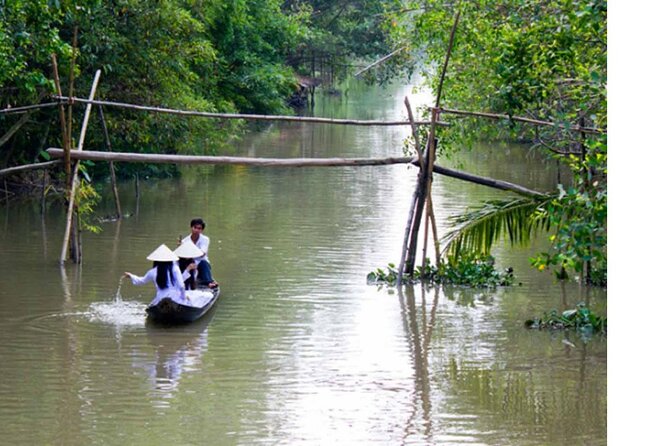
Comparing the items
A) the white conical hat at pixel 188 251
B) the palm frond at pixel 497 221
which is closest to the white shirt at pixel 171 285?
the white conical hat at pixel 188 251

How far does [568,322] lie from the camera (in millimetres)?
10703

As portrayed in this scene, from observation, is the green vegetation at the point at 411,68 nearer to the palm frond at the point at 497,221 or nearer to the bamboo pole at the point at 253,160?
the palm frond at the point at 497,221

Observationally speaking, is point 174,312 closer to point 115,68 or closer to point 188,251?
point 188,251

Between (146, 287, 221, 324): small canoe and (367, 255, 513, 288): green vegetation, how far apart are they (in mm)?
2728

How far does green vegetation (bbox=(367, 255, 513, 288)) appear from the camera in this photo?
12547 millimetres

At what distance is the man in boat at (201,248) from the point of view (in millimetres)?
11531

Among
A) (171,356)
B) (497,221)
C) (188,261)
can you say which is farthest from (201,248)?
(497,221)

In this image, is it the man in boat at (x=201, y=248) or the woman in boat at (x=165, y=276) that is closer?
the woman in boat at (x=165, y=276)

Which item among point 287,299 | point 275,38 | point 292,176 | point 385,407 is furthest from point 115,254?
point 275,38

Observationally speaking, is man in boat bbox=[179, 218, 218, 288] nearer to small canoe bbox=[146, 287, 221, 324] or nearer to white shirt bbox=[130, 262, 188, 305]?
small canoe bbox=[146, 287, 221, 324]

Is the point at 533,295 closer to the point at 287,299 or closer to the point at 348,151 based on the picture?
the point at 287,299

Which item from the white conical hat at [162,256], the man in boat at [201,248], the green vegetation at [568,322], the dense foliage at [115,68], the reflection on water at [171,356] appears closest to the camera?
the reflection on water at [171,356]

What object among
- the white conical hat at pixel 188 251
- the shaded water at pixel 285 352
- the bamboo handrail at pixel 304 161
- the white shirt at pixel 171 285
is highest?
the bamboo handrail at pixel 304 161
